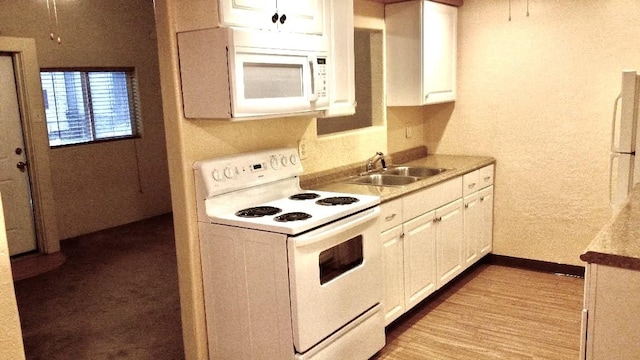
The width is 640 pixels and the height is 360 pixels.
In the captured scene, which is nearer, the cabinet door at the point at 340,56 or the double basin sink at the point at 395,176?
the cabinet door at the point at 340,56

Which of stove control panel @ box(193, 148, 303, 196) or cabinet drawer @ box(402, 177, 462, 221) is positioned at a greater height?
stove control panel @ box(193, 148, 303, 196)

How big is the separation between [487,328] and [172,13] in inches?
103

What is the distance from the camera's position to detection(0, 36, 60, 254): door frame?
16.5 feet

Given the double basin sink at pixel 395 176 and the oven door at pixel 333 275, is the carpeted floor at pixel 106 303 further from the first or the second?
the double basin sink at pixel 395 176

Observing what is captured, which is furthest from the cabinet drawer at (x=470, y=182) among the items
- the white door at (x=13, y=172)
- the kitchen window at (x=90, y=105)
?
the kitchen window at (x=90, y=105)

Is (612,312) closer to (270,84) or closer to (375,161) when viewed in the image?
(270,84)

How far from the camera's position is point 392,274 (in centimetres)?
316

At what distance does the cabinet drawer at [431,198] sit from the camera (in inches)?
129

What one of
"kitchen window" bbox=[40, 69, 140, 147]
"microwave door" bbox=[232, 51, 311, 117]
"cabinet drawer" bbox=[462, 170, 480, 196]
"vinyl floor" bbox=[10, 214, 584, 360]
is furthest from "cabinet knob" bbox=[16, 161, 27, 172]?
"cabinet drawer" bbox=[462, 170, 480, 196]

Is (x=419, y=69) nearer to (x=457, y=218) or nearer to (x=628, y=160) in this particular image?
(x=457, y=218)

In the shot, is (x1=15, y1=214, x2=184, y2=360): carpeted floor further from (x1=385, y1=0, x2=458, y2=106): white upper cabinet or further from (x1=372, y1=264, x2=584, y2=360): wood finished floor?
(x1=385, y1=0, x2=458, y2=106): white upper cabinet

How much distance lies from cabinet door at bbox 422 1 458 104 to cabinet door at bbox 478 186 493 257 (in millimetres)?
832

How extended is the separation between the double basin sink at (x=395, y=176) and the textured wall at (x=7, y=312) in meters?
2.23

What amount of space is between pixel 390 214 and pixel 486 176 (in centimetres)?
153
